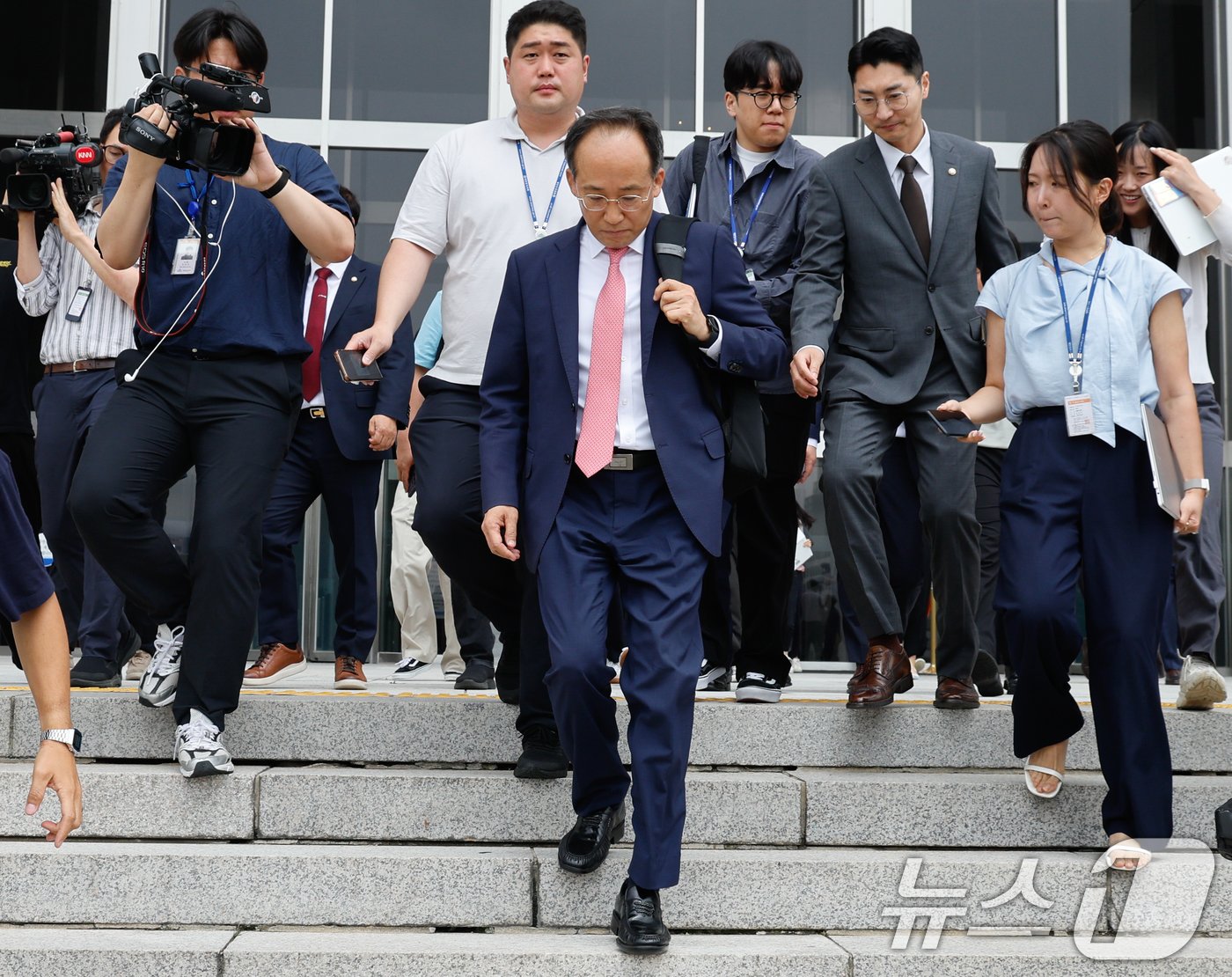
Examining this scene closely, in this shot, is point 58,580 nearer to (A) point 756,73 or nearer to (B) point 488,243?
(B) point 488,243

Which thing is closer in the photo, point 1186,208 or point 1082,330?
point 1082,330

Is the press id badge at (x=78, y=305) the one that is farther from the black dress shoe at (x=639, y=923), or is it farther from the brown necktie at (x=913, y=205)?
the black dress shoe at (x=639, y=923)

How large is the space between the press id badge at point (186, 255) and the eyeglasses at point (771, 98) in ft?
6.57

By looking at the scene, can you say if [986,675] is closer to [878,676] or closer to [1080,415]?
[878,676]

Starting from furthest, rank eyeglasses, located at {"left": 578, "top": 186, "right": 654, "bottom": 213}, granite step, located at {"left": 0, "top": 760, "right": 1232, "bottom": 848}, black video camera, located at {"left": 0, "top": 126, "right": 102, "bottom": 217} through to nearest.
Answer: black video camera, located at {"left": 0, "top": 126, "right": 102, "bottom": 217}
granite step, located at {"left": 0, "top": 760, "right": 1232, "bottom": 848}
eyeglasses, located at {"left": 578, "top": 186, "right": 654, "bottom": 213}

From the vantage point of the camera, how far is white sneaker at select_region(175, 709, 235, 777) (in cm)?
394

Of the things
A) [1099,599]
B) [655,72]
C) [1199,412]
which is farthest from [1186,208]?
[655,72]

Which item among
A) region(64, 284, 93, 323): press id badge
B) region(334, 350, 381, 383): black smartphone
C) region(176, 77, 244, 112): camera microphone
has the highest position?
region(176, 77, 244, 112): camera microphone

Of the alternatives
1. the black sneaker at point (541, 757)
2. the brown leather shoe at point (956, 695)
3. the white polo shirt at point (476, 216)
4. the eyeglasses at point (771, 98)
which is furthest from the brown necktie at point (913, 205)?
the black sneaker at point (541, 757)

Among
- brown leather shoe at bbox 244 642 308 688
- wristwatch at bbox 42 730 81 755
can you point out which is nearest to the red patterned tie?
brown leather shoe at bbox 244 642 308 688

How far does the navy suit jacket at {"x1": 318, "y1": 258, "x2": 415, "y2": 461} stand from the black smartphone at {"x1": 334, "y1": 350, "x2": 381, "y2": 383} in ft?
4.82

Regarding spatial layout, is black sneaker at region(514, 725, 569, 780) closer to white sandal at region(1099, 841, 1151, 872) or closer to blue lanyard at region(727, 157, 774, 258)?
white sandal at region(1099, 841, 1151, 872)

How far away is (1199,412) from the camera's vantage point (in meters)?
4.65

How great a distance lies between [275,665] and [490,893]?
81.4 inches
